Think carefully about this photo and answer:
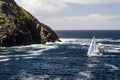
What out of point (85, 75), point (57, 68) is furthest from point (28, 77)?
point (57, 68)

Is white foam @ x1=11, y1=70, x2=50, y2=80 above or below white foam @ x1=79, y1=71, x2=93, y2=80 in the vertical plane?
above

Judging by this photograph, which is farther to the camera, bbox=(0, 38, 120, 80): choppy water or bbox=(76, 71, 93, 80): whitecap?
bbox=(0, 38, 120, 80): choppy water

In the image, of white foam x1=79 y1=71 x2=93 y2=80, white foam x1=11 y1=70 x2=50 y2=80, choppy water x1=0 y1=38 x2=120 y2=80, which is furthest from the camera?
choppy water x1=0 y1=38 x2=120 y2=80

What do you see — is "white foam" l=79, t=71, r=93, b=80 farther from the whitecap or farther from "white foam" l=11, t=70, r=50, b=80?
"white foam" l=11, t=70, r=50, b=80

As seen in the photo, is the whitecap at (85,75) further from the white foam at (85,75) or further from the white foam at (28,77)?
the white foam at (28,77)

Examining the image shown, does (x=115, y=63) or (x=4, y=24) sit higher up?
(x=4, y=24)

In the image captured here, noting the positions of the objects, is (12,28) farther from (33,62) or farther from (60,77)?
(60,77)

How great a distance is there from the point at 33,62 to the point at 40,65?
7723 mm

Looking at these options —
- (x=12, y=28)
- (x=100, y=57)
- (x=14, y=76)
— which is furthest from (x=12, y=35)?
(x=14, y=76)

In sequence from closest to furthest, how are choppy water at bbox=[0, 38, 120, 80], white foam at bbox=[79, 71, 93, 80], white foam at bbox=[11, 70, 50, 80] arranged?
white foam at bbox=[11, 70, 50, 80]
white foam at bbox=[79, 71, 93, 80]
choppy water at bbox=[0, 38, 120, 80]

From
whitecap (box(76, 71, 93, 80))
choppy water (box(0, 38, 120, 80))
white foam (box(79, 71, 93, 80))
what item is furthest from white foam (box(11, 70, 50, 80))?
white foam (box(79, 71, 93, 80))

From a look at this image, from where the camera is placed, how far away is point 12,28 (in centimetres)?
19250

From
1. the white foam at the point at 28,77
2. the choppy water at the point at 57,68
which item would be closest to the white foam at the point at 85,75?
the choppy water at the point at 57,68

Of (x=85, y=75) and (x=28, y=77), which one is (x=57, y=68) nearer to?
(x=85, y=75)
